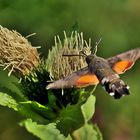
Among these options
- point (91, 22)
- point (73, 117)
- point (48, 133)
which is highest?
point (48, 133)

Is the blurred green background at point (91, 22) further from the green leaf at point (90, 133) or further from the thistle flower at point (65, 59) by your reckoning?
the green leaf at point (90, 133)

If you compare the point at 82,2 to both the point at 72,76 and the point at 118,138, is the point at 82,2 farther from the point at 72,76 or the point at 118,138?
the point at 72,76

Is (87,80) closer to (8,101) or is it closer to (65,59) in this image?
(65,59)

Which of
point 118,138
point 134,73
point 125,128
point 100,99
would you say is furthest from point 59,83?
point 134,73

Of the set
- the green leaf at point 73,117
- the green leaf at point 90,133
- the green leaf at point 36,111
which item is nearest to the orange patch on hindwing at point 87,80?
the green leaf at point 73,117

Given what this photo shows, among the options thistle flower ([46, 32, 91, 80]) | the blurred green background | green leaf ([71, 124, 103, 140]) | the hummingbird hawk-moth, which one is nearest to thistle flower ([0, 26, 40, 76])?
thistle flower ([46, 32, 91, 80])

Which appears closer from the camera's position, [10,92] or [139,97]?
[10,92]

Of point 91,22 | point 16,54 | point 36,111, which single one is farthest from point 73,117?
point 91,22
